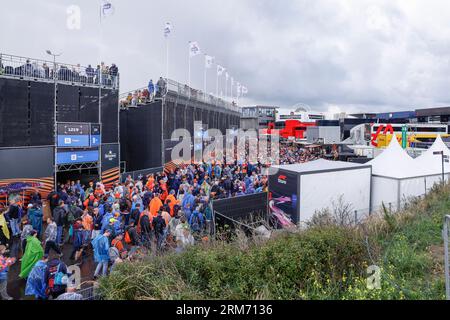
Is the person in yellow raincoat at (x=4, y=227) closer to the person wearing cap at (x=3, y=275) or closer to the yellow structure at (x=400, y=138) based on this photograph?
the person wearing cap at (x=3, y=275)

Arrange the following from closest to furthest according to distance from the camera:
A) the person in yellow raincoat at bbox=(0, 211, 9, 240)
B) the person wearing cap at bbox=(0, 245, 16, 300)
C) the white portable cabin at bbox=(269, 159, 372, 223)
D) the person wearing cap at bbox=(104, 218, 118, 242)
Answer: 1. the person wearing cap at bbox=(0, 245, 16, 300)
2. the person wearing cap at bbox=(104, 218, 118, 242)
3. the person in yellow raincoat at bbox=(0, 211, 9, 240)
4. the white portable cabin at bbox=(269, 159, 372, 223)

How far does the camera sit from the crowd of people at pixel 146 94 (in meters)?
24.4

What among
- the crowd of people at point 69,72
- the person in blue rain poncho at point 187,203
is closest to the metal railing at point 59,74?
the crowd of people at point 69,72

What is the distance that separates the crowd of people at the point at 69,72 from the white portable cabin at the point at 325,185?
12169 millimetres

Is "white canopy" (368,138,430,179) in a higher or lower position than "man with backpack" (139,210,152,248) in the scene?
higher

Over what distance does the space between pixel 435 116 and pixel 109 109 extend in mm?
102484

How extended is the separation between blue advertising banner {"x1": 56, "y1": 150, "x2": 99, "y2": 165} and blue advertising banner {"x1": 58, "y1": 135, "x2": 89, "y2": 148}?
373 millimetres

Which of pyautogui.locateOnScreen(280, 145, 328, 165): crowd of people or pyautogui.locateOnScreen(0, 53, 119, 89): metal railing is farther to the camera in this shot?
pyautogui.locateOnScreen(280, 145, 328, 165): crowd of people

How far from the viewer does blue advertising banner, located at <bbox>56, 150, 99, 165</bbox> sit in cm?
1689

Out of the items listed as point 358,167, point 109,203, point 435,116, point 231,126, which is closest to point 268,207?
point 358,167

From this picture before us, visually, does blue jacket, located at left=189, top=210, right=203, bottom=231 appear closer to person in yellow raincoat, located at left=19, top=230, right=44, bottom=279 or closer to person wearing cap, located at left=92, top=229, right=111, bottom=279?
person wearing cap, located at left=92, top=229, right=111, bottom=279

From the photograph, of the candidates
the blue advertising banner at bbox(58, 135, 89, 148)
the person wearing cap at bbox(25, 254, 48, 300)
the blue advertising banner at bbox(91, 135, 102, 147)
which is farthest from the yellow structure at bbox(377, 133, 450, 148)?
the person wearing cap at bbox(25, 254, 48, 300)

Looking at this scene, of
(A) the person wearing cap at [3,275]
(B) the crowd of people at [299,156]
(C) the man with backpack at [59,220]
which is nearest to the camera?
(A) the person wearing cap at [3,275]

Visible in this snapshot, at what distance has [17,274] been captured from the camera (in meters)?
9.20
